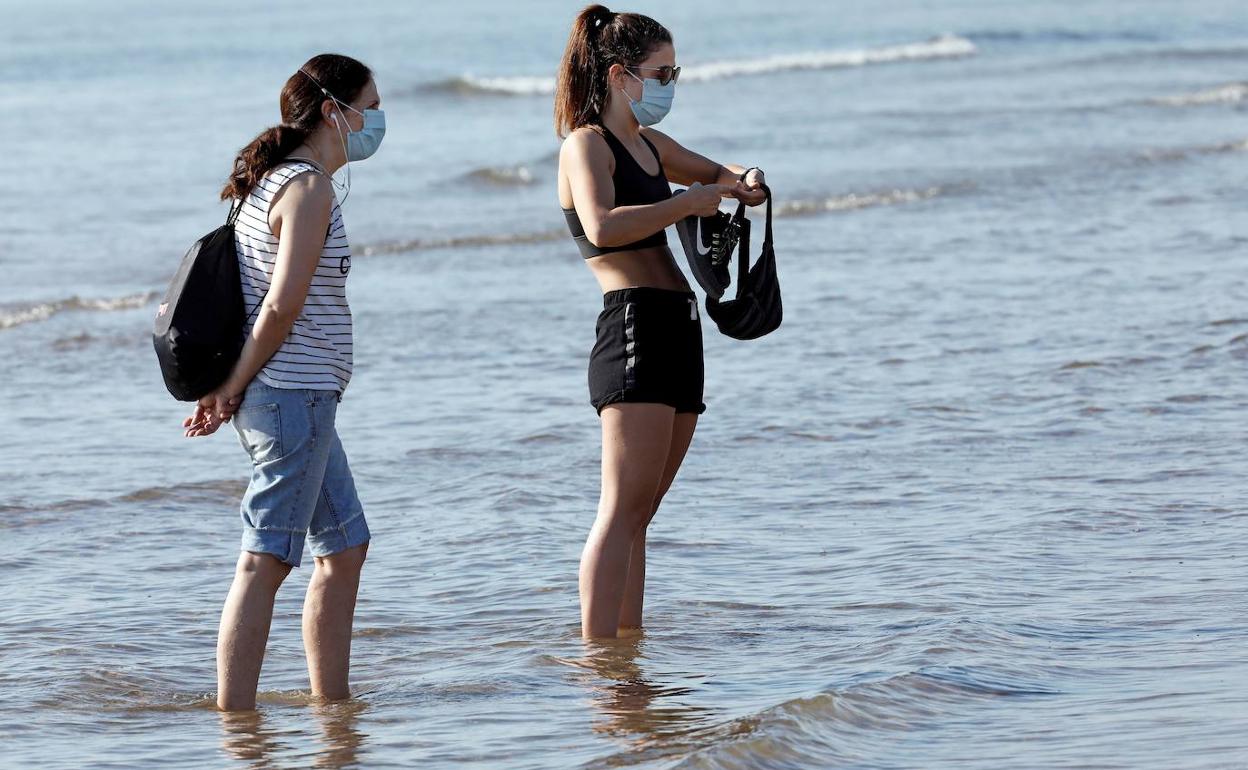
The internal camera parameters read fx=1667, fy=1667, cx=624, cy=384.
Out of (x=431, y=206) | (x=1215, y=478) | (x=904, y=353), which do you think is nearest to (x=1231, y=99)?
(x=431, y=206)

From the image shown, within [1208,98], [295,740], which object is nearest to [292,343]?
[295,740]

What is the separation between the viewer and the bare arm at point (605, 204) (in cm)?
409

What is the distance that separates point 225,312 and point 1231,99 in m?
21.6

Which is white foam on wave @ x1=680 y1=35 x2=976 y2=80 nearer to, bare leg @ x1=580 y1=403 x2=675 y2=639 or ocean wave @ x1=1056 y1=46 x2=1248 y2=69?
ocean wave @ x1=1056 y1=46 x2=1248 y2=69

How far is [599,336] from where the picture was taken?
171 inches

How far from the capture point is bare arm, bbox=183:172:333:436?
3721 mm

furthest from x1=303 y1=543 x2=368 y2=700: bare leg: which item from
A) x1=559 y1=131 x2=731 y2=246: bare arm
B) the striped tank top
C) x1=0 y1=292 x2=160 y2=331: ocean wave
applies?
x1=0 y1=292 x2=160 y2=331: ocean wave

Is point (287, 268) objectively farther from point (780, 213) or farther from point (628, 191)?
point (780, 213)

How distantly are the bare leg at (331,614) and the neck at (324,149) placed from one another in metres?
0.94

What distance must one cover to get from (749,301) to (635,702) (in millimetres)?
1089

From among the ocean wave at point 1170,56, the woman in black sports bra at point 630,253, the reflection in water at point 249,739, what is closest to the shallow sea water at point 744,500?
the reflection in water at point 249,739

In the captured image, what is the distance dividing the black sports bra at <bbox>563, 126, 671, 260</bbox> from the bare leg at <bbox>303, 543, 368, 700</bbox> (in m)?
0.96

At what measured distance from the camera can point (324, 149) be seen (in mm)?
3947

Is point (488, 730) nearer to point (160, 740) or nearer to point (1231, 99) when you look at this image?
point (160, 740)
